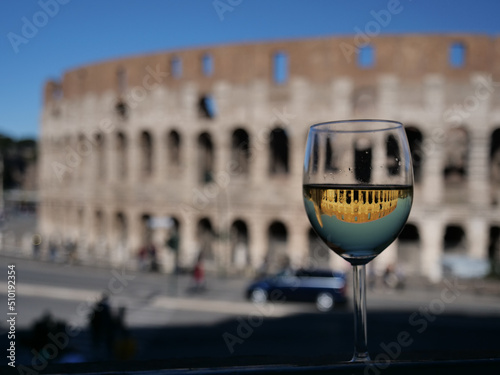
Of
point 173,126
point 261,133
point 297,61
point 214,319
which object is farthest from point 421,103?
point 214,319

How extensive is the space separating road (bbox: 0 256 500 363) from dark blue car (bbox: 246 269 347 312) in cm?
34

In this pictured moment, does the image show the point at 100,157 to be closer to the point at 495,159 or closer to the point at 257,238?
the point at 257,238

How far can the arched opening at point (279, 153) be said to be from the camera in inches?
1030

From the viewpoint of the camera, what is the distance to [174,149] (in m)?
27.5

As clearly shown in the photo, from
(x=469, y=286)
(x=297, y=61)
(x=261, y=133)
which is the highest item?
(x=297, y=61)

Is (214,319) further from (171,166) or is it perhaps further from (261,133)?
(171,166)

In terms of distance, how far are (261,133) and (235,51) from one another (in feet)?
14.3

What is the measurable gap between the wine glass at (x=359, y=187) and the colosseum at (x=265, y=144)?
1899 cm

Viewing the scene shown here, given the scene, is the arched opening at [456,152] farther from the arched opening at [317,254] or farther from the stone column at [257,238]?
the stone column at [257,238]

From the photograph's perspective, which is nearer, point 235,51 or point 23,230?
point 235,51

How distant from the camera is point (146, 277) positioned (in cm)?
2120

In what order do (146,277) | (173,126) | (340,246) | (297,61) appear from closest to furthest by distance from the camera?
(340,246) < (146,277) < (297,61) < (173,126)

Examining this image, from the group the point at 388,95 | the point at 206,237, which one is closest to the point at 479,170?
the point at 388,95

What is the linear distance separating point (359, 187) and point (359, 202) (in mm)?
46
